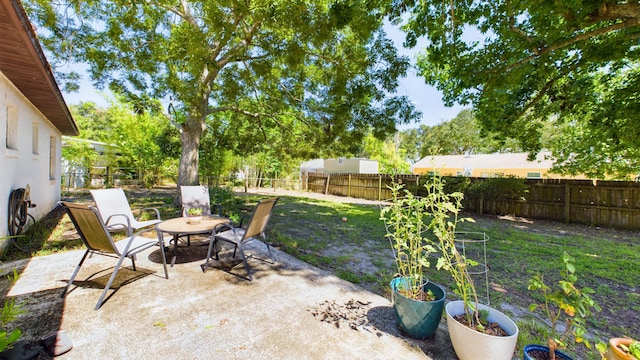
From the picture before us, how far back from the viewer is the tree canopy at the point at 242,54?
180 inches

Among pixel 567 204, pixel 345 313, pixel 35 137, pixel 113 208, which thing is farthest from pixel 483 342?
pixel 567 204

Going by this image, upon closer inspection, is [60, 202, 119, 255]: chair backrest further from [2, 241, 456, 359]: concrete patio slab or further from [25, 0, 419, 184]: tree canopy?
[25, 0, 419, 184]: tree canopy

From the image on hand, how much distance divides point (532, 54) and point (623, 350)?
208 inches

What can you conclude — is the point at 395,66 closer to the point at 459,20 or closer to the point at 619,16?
the point at 459,20

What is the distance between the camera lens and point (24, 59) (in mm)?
2930

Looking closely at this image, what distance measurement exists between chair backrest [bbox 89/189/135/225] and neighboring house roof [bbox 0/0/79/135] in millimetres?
1649

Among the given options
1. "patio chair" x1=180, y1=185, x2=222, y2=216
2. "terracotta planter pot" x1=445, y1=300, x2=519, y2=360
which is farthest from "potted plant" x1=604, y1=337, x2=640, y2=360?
"patio chair" x1=180, y1=185, x2=222, y2=216

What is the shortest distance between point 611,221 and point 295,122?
1054cm

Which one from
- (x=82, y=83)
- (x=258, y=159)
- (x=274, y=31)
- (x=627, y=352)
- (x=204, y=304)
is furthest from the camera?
(x=258, y=159)

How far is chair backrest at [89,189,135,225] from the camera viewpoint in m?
3.76

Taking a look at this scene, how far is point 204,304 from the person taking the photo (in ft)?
7.94

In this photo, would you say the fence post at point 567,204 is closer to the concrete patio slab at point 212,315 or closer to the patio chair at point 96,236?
the concrete patio slab at point 212,315

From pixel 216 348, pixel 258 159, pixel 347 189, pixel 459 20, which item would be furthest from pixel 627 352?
pixel 258 159

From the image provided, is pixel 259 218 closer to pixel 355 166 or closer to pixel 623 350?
pixel 623 350
